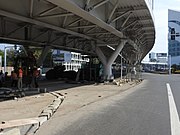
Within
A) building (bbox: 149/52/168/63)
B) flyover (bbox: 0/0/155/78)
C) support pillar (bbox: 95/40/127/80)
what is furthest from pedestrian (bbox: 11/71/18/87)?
building (bbox: 149/52/168/63)

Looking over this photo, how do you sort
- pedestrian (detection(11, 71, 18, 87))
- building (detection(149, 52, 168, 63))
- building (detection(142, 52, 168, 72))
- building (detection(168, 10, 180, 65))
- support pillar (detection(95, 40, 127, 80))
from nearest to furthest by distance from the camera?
pedestrian (detection(11, 71, 18, 87)), support pillar (detection(95, 40, 127, 80)), building (detection(168, 10, 180, 65)), building (detection(142, 52, 168, 72)), building (detection(149, 52, 168, 63))

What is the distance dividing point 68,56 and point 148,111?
87153mm

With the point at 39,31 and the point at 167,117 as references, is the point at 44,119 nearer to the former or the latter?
the point at 167,117

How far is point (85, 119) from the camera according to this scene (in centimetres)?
1076

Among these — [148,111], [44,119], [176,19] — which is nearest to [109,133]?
[44,119]

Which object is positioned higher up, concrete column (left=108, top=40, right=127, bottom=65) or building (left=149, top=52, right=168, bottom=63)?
building (left=149, top=52, right=168, bottom=63)

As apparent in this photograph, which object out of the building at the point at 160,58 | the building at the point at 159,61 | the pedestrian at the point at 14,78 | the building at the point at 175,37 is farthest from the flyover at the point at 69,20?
the building at the point at 160,58

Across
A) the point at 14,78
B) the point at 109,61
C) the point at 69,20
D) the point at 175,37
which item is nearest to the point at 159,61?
the point at 175,37

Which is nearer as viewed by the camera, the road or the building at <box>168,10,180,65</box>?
the road

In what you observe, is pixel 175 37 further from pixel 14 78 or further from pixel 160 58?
pixel 14 78

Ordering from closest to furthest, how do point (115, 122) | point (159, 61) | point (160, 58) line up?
point (115, 122) < point (159, 61) < point (160, 58)

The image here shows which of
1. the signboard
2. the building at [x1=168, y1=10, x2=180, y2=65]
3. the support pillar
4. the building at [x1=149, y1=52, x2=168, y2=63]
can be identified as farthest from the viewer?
the building at [x1=149, y1=52, x2=168, y2=63]

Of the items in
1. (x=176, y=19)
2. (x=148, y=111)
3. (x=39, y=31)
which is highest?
(x=176, y=19)

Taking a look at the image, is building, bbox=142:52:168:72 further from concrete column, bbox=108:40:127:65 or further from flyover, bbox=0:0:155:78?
concrete column, bbox=108:40:127:65
